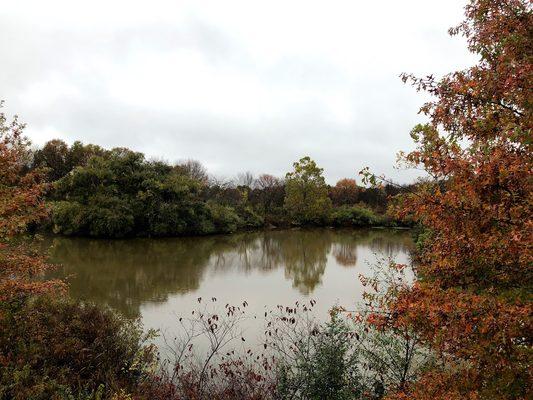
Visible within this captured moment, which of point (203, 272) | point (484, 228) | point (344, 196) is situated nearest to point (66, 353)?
point (484, 228)

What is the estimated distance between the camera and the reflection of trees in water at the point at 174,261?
14992mm

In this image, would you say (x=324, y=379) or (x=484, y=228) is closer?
(x=484, y=228)

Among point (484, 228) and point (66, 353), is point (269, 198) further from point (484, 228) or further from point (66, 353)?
point (484, 228)

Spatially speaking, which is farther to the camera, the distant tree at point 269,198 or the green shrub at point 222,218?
the distant tree at point 269,198

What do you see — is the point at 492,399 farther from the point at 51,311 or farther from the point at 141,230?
the point at 141,230

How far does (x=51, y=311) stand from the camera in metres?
7.66

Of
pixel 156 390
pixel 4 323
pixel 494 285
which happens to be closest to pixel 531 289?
pixel 494 285

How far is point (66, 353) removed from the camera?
6.23 meters

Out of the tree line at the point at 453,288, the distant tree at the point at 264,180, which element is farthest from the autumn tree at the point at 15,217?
the distant tree at the point at 264,180

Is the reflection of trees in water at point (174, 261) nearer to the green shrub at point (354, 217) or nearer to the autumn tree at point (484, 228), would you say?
the autumn tree at point (484, 228)

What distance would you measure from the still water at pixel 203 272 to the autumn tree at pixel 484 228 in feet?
13.0

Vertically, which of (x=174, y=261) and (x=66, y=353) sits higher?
(x=66, y=353)

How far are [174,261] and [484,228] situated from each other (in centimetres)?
1985

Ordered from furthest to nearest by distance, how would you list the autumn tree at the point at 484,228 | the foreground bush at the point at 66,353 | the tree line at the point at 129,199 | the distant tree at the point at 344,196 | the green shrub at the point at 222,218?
1. the distant tree at the point at 344,196
2. the green shrub at the point at 222,218
3. the tree line at the point at 129,199
4. the foreground bush at the point at 66,353
5. the autumn tree at the point at 484,228
